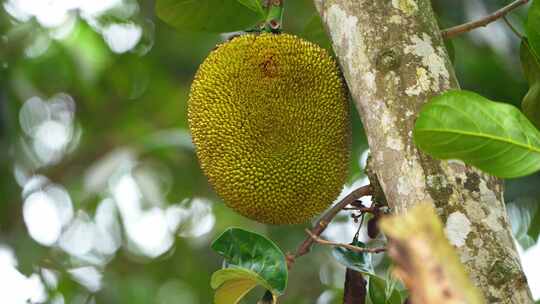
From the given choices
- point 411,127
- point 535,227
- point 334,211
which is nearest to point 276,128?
point 334,211

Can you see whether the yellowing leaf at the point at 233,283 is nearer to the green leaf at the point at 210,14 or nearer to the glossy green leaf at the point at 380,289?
the glossy green leaf at the point at 380,289

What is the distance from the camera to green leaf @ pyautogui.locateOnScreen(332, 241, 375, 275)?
1.45m

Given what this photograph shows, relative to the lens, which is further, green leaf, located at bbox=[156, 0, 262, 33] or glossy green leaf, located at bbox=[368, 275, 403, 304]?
green leaf, located at bbox=[156, 0, 262, 33]

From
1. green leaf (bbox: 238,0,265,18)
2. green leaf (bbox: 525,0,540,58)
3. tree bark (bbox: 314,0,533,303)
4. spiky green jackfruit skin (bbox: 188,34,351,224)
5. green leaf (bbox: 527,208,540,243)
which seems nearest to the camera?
tree bark (bbox: 314,0,533,303)

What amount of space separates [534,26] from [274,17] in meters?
0.51

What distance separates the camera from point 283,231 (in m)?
3.23

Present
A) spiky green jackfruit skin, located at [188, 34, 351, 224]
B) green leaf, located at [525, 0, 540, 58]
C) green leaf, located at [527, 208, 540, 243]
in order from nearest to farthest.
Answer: green leaf, located at [525, 0, 540, 58] → spiky green jackfruit skin, located at [188, 34, 351, 224] → green leaf, located at [527, 208, 540, 243]

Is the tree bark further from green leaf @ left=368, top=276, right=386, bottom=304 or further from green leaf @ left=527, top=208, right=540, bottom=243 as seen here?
green leaf @ left=527, top=208, right=540, bottom=243

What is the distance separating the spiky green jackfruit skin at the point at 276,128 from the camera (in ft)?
5.01

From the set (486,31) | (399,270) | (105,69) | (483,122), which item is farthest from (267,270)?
(105,69)

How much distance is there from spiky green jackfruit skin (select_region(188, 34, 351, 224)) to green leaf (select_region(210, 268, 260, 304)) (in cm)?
15

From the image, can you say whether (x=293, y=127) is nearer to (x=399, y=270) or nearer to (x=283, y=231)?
(x=399, y=270)

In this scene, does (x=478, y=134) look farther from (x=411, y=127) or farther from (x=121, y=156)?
(x=121, y=156)

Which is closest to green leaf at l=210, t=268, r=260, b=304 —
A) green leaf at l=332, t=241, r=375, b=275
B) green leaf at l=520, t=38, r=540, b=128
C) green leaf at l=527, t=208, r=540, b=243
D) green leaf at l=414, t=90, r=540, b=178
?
green leaf at l=332, t=241, r=375, b=275
